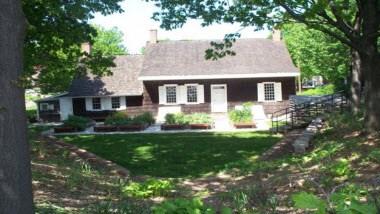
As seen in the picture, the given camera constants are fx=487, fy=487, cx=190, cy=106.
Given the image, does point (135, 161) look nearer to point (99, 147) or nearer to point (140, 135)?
point (99, 147)

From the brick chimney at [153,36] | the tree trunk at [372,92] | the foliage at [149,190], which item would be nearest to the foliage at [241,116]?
the brick chimney at [153,36]

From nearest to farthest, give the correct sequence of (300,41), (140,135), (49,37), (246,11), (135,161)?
(49,37) < (246,11) < (135,161) < (140,135) < (300,41)

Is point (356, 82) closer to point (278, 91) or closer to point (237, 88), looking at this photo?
point (278, 91)

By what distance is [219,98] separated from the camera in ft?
122

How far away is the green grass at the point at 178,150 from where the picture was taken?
15.8m

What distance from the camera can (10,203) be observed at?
517 centimetres

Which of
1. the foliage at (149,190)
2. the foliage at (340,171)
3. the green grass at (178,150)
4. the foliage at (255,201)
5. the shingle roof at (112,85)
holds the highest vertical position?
the shingle roof at (112,85)

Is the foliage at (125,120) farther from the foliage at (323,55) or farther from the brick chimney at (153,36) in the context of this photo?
the foliage at (323,55)

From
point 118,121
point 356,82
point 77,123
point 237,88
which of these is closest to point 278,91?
point 237,88

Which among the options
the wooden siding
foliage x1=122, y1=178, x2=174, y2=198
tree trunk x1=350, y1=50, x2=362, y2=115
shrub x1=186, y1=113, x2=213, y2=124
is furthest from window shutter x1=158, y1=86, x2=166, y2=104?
foliage x1=122, y1=178, x2=174, y2=198

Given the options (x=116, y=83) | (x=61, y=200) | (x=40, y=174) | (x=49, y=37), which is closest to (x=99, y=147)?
(x=49, y=37)

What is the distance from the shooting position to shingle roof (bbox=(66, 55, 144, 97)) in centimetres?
3778

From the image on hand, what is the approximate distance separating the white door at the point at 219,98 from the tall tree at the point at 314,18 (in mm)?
21097

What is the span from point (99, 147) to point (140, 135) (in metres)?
5.00
